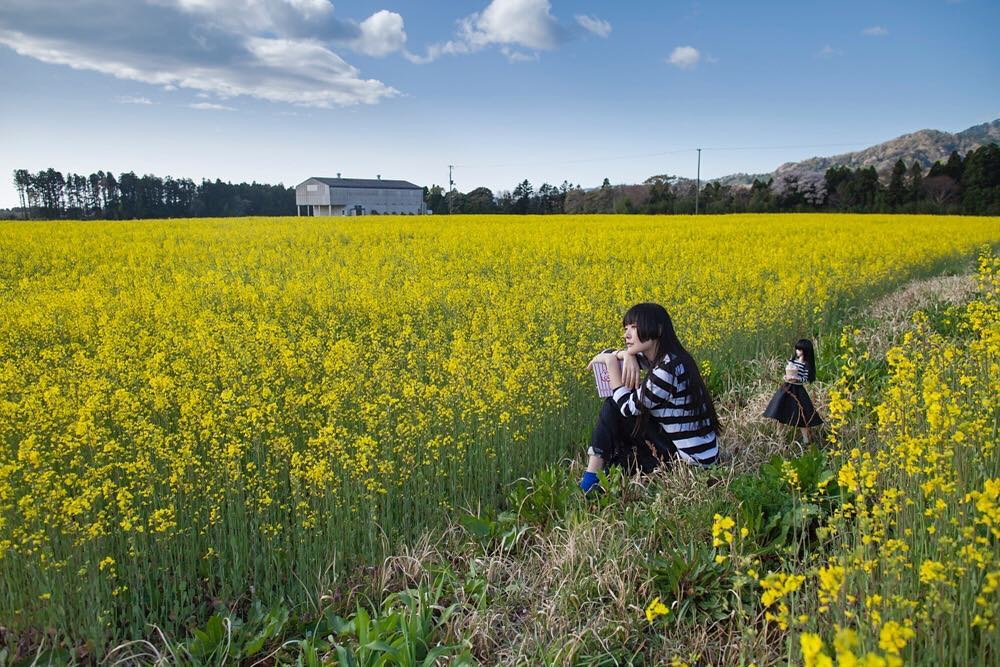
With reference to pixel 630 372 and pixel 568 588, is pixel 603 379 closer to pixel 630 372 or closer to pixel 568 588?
pixel 630 372

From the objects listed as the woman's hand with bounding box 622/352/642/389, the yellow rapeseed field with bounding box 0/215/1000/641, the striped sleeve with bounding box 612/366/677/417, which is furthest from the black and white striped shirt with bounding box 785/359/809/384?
the yellow rapeseed field with bounding box 0/215/1000/641

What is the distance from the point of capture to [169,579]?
3.50 meters

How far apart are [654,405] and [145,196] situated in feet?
229

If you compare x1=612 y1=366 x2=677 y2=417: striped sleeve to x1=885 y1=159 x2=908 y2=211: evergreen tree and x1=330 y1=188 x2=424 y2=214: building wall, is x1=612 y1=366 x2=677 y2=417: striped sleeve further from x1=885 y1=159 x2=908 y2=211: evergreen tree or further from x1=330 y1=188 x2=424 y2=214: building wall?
x1=330 y1=188 x2=424 y2=214: building wall

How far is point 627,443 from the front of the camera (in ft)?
14.5

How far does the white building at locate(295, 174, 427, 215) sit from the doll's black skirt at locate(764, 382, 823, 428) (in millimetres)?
63186

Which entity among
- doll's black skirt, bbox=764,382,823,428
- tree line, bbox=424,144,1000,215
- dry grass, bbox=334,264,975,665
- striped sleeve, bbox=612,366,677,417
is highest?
tree line, bbox=424,144,1000,215

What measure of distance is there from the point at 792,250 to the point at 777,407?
34.6ft

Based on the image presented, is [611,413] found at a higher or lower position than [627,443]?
higher

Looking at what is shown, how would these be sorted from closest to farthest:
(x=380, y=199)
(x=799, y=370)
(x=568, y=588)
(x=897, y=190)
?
1. (x=568, y=588)
2. (x=799, y=370)
3. (x=897, y=190)
4. (x=380, y=199)

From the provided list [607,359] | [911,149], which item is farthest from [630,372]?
[911,149]

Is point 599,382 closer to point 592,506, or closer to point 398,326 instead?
point 592,506

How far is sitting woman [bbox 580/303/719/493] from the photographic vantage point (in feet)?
13.6

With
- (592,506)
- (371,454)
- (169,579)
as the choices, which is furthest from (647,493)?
(169,579)
